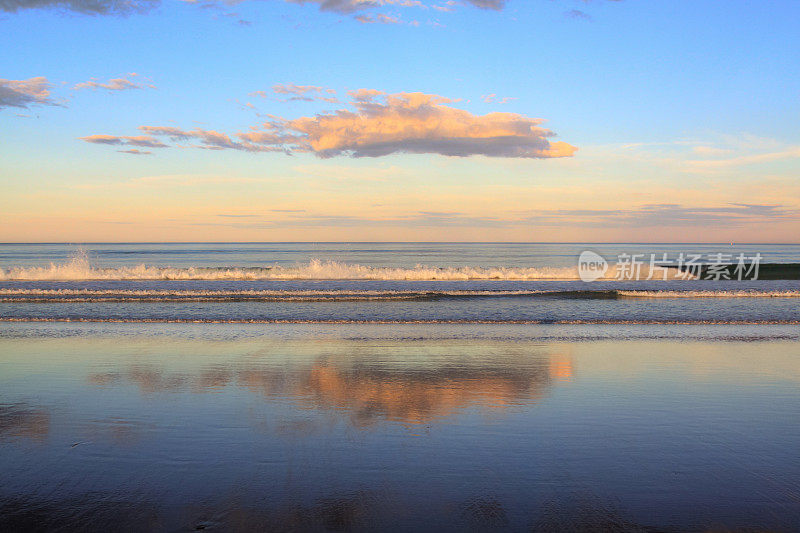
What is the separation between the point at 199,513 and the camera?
14.0 feet

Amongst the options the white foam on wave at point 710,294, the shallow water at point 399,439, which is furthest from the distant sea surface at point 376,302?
the shallow water at point 399,439

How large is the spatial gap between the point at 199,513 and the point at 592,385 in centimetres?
613

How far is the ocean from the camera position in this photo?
4340mm

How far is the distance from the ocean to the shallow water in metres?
0.03

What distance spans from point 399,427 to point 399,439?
43 cm

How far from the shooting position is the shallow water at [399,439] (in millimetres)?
4320

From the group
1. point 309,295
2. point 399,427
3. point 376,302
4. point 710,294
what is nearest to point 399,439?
point 399,427

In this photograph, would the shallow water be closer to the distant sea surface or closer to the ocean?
the ocean

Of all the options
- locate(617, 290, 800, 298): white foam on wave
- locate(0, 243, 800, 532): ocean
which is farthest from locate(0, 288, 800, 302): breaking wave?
locate(0, 243, 800, 532): ocean

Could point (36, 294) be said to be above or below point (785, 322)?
below

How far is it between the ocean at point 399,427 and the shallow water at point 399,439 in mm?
28

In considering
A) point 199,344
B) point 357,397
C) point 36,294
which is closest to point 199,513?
point 357,397

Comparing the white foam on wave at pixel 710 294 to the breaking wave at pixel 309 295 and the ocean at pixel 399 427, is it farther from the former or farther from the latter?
the ocean at pixel 399 427

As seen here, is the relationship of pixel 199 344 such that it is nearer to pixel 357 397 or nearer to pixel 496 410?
pixel 357 397
